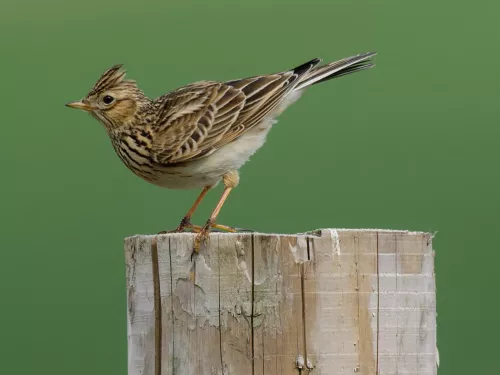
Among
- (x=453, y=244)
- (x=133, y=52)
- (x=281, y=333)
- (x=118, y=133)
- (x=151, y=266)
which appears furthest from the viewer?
(x=133, y=52)

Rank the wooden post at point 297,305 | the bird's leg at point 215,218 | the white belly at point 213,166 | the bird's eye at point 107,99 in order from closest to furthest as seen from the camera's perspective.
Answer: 1. the wooden post at point 297,305
2. the bird's leg at point 215,218
3. the white belly at point 213,166
4. the bird's eye at point 107,99

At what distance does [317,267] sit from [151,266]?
2.70 ft

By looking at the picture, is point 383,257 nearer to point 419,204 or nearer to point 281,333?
point 281,333

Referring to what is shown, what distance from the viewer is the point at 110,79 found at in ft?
24.9

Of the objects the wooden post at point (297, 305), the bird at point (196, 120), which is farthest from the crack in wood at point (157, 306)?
the bird at point (196, 120)

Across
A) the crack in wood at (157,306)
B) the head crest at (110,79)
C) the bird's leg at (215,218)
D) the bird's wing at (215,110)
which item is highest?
the head crest at (110,79)

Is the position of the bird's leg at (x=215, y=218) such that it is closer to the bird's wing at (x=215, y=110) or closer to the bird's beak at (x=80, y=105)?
the bird's wing at (x=215, y=110)

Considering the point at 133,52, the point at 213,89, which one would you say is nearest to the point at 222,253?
the point at 213,89

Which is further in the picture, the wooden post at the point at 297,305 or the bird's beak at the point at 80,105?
the bird's beak at the point at 80,105

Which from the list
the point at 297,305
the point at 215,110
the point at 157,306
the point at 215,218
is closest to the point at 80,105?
the point at 215,110

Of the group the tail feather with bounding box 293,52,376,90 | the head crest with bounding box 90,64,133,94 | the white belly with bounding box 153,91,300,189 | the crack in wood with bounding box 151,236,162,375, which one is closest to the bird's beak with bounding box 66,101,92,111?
the head crest with bounding box 90,64,133,94

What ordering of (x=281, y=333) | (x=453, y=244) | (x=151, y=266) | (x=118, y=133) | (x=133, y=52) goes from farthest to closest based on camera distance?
(x=133, y=52) → (x=453, y=244) → (x=118, y=133) → (x=151, y=266) → (x=281, y=333)

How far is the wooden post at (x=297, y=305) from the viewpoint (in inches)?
180

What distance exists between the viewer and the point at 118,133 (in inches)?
303
